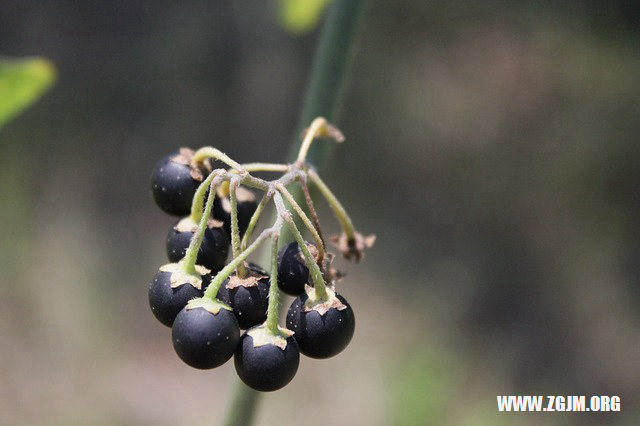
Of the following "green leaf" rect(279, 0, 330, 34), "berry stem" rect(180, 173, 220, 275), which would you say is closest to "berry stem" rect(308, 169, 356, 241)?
"berry stem" rect(180, 173, 220, 275)

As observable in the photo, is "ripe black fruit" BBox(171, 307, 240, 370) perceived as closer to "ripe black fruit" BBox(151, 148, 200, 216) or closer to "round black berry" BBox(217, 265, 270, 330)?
"round black berry" BBox(217, 265, 270, 330)

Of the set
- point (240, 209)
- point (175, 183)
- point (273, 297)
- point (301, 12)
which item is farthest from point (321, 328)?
point (301, 12)

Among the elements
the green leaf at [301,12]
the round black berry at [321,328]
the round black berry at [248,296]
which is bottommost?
the round black berry at [321,328]

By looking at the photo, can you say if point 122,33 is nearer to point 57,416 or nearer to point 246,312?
point 57,416

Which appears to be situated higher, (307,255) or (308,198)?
(308,198)

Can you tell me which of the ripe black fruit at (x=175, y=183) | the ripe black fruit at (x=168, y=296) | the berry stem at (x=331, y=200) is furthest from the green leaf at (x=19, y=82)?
the berry stem at (x=331, y=200)

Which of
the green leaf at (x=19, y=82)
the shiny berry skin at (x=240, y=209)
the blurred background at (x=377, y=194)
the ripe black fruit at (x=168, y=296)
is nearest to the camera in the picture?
the green leaf at (x=19, y=82)

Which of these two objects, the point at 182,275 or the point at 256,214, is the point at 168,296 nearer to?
the point at 182,275

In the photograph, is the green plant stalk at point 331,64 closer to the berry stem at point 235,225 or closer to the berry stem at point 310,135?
the berry stem at point 310,135
